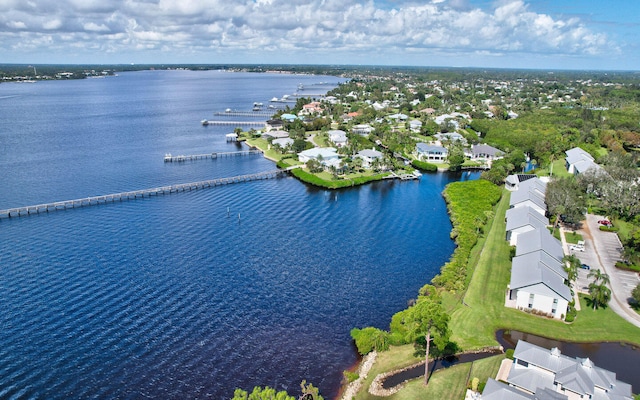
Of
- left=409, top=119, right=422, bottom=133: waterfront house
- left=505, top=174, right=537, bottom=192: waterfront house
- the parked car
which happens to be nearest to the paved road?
the parked car

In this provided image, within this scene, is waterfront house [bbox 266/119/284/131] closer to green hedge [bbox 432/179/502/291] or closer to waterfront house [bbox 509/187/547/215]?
A: green hedge [bbox 432/179/502/291]

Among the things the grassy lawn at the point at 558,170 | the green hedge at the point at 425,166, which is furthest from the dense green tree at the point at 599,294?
the green hedge at the point at 425,166

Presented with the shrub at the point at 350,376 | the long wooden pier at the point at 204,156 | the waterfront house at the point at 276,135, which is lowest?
the shrub at the point at 350,376

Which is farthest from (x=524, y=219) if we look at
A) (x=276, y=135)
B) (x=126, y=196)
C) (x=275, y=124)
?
(x=275, y=124)

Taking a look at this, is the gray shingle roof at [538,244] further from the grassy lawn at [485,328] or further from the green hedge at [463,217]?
the green hedge at [463,217]

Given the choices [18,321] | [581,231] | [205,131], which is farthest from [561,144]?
[18,321]

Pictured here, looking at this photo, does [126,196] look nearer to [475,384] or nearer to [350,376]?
[350,376]
